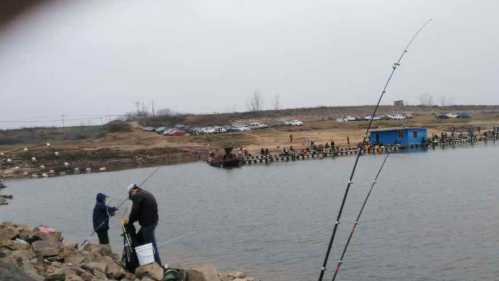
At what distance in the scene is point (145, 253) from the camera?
9.50 metres

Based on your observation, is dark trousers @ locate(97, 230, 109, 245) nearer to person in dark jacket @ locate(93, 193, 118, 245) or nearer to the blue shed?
person in dark jacket @ locate(93, 193, 118, 245)

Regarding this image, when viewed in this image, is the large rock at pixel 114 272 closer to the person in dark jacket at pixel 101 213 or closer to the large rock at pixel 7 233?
the large rock at pixel 7 233

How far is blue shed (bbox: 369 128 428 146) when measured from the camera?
58.1 meters

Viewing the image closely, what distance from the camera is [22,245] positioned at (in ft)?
31.0

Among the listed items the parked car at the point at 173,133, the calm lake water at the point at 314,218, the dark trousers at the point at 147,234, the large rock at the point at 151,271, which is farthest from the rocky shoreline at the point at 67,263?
the parked car at the point at 173,133

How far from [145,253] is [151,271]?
505 mm

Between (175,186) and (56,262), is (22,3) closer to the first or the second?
(56,262)

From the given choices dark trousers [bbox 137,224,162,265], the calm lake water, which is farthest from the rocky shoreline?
the calm lake water

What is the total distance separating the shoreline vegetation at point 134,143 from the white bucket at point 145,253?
2147 inches

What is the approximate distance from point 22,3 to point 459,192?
29.1 meters

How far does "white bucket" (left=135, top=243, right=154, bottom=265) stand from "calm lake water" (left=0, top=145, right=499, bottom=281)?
5.07 m

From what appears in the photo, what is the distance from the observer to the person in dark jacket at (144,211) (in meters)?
9.10

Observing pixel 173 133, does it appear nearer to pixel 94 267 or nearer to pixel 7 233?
pixel 7 233

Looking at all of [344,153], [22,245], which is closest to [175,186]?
[344,153]
